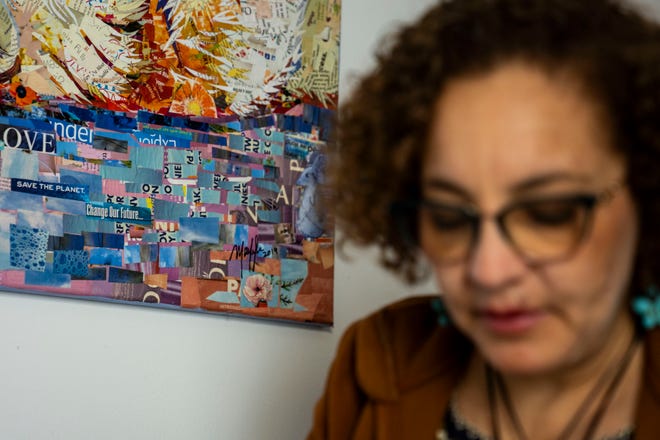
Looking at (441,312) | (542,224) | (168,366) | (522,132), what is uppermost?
(522,132)

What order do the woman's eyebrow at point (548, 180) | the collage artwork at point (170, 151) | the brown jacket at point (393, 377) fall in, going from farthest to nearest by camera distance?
1. the collage artwork at point (170, 151)
2. the brown jacket at point (393, 377)
3. the woman's eyebrow at point (548, 180)

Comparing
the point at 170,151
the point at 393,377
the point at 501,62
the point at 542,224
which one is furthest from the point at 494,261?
the point at 170,151

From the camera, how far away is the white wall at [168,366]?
1.25 m

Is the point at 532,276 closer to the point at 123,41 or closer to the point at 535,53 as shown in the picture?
the point at 535,53

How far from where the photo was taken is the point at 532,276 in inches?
29.7

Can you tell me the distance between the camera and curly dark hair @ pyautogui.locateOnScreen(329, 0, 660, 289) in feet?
2.55

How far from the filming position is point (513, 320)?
0.78 metres

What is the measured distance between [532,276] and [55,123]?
0.93m

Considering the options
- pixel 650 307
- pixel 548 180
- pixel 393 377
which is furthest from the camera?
pixel 393 377

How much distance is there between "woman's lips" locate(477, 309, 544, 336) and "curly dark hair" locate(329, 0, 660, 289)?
7.6 inches

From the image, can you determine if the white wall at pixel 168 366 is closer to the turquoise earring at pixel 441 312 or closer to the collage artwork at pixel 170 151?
the collage artwork at pixel 170 151

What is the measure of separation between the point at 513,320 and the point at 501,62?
11.9 inches

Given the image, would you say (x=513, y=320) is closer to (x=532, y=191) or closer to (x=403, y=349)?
(x=532, y=191)

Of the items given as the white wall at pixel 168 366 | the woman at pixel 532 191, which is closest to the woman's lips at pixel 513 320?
the woman at pixel 532 191
